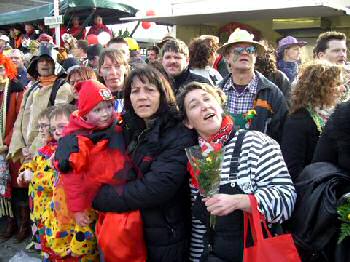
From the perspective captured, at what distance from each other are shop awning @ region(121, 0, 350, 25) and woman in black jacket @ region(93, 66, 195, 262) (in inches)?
278

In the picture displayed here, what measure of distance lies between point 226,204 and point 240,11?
27.9 ft

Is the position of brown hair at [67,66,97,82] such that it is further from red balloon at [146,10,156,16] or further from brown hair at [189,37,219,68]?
red balloon at [146,10,156,16]

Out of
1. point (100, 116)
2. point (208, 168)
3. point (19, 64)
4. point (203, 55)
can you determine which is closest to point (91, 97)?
point (100, 116)

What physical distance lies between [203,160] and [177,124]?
1.69ft

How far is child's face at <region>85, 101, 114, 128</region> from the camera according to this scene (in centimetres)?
292

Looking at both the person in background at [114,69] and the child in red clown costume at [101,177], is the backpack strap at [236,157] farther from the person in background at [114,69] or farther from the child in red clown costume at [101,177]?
the person in background at [114,69]

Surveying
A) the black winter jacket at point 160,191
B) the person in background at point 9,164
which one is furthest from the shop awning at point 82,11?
the black winter jacket at point 160,191

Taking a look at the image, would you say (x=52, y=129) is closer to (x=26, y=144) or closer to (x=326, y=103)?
(x=26, y=144)

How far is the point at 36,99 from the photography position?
4895mm

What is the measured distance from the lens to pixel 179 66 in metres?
4.27

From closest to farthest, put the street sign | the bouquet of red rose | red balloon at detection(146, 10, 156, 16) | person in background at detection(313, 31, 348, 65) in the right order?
the bouquet of red rose < person in background at detection(313, 31, 348, 65) < the street sign < red balloon at detection(146, 10, 156, 16)

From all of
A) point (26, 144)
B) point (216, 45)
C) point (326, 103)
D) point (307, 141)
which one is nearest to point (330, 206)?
point (307, 141)

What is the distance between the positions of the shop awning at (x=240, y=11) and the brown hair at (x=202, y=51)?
4.78m

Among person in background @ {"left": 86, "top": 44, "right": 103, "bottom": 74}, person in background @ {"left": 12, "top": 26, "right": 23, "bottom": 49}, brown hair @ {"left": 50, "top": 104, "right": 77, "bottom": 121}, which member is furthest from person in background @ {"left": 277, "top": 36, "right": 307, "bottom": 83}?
person in background @ {"left": 12, "top": 26, "right": 23, "bottom": 49}
